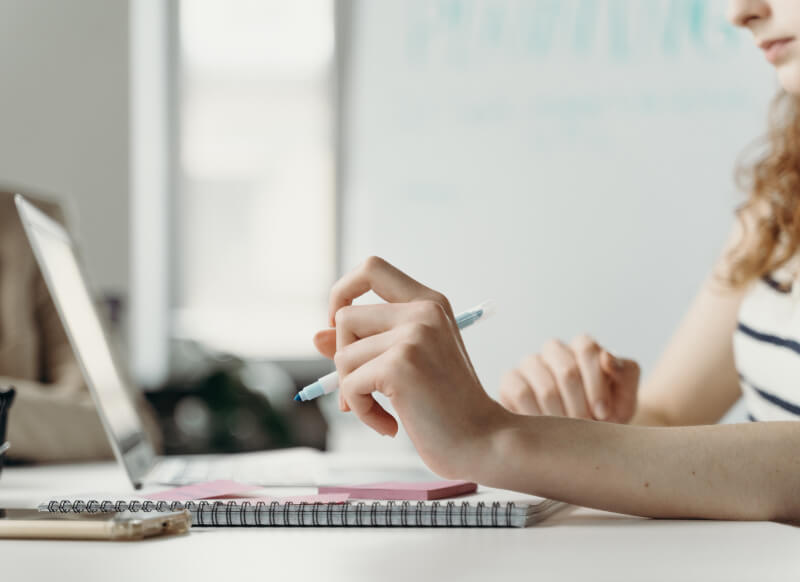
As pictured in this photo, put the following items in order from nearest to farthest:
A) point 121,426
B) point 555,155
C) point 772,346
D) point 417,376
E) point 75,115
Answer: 1. point 417,376
2. point 121,426
3. point 772,346
4. point 555,155
5. point 75,115

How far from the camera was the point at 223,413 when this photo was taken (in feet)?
8.56

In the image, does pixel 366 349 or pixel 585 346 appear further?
pixel 585 346

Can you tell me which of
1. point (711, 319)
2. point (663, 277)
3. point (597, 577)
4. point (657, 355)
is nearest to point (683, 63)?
point (663, 277)

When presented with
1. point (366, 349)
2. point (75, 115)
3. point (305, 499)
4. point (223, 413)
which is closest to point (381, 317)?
point (366, 349)

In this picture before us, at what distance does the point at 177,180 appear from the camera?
3.10 m

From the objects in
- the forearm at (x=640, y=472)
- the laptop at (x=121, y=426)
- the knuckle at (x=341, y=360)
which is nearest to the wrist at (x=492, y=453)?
the forearm at (x=640, y=472)

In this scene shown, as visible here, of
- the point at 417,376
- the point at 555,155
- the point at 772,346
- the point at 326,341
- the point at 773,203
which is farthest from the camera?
the point at 555,155

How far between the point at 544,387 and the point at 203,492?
39 cm

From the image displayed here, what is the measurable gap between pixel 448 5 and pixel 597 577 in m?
2.13

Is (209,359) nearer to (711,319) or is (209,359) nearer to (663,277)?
(663,277)

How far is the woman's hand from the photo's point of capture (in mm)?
564

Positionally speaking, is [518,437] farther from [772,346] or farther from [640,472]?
[772,346]

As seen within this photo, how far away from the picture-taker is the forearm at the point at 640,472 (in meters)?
0.58

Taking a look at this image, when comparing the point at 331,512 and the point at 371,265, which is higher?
the point at 371,265
